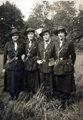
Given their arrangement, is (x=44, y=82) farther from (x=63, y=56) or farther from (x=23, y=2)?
(x=23, y=2)

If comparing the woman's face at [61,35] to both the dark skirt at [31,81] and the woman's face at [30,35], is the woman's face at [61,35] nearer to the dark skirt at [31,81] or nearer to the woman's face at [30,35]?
the woman's face at [30,35]

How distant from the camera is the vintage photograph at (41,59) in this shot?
9.66 feet

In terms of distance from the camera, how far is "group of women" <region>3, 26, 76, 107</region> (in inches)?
117

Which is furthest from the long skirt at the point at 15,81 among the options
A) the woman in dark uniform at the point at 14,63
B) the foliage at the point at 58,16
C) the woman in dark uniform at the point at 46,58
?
the foliage at the point at 58,16

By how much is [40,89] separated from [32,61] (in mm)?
574

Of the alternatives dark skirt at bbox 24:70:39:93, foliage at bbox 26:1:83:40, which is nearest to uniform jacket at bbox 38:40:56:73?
dark skirt at bbox 24:70:39:93

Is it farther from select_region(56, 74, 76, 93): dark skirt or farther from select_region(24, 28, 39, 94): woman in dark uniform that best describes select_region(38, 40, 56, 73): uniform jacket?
select_region(56, 74, 76, 93): dark skirt

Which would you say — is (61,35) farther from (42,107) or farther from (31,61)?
(42,107)

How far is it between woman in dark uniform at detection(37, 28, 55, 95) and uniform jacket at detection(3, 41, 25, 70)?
1.20ft

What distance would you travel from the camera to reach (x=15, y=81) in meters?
Answer: 3.13

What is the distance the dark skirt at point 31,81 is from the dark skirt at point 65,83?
433 mm

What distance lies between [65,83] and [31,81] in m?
0.69

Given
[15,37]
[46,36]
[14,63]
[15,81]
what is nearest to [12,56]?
[14,63]

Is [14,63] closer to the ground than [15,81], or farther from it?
farther from it
